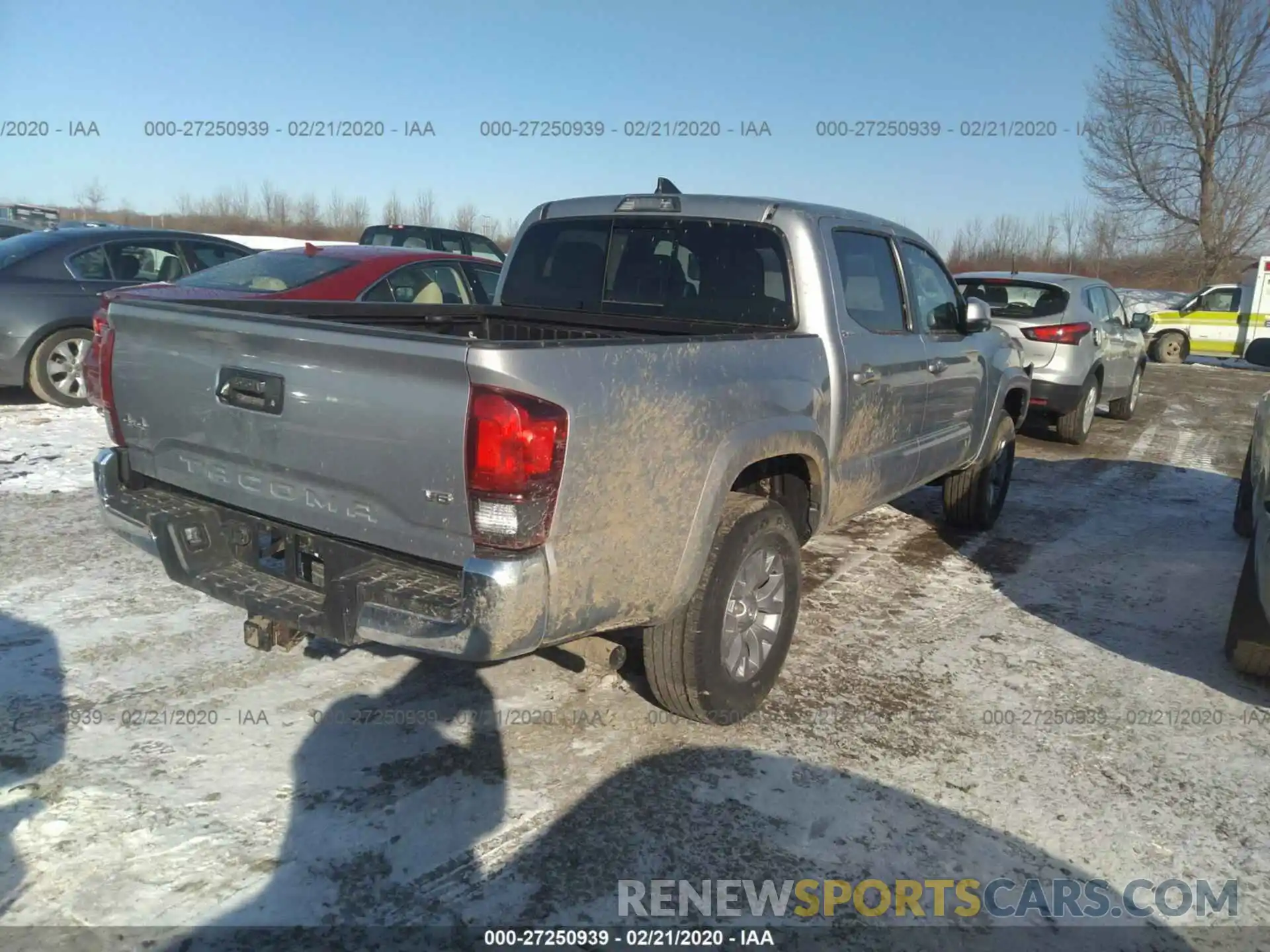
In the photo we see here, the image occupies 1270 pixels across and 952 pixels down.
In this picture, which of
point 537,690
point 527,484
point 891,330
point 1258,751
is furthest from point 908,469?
point 527,484

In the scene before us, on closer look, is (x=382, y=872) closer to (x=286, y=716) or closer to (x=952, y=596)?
(x=286, y=716)

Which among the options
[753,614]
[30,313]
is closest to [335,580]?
[753,614]

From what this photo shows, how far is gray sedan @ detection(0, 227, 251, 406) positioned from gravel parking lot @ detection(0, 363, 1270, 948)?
4024 mm

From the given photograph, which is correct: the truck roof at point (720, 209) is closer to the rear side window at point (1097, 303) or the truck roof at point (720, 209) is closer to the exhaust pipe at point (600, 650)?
the exhaust pipe at point (600, 650)

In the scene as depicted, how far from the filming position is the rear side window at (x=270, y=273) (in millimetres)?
7141

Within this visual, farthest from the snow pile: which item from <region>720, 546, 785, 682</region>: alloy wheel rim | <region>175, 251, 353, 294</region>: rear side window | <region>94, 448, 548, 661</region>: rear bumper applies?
<region>720, 546, 785, 682</region>: alloy wheel rim

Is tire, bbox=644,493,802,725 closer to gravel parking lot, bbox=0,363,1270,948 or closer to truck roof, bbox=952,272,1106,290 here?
gravel parking lot, bbox=0,363,1270,948

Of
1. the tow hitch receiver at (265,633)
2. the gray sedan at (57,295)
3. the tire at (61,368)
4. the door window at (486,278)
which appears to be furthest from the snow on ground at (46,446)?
the tow hitch receiver at (265,633)

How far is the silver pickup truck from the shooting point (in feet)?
8.44

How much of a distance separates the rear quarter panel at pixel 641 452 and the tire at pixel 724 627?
169 millimetres

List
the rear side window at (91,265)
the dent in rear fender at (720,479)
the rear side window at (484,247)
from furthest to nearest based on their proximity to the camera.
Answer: the rear side window at (484,247) → the rear side window at (91,265) → the dent in rear fender at (720,479)

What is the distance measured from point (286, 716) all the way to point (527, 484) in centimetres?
163

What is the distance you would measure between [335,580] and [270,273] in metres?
5.31

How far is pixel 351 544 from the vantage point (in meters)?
2.86
